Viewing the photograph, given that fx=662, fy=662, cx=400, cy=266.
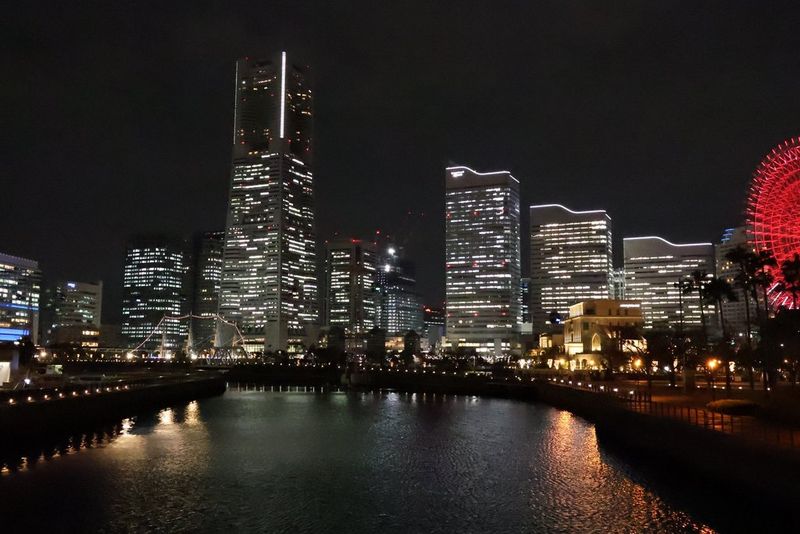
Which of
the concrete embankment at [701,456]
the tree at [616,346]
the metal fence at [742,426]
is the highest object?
the tree at [616,346]

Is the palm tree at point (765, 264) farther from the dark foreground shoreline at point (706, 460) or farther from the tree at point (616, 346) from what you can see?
the tree at point (616, 346)

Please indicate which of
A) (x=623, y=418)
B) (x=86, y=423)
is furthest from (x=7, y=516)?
(x=623, y=418)

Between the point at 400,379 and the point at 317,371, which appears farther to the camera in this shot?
the point at 317,371

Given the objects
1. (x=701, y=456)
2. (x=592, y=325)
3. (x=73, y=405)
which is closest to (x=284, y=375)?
(x=592, y=325)

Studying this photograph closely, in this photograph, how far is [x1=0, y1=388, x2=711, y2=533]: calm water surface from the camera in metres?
24.9

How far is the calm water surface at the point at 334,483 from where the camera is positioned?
24.9m

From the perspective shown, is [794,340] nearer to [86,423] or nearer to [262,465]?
[262,465]

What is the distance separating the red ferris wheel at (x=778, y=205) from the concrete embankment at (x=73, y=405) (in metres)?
59.5

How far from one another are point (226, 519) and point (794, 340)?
47830 millimetres

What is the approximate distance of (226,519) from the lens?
24906 mm

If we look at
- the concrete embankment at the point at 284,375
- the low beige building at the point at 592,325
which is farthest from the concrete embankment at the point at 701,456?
the concrete embankment at the point at 284,375

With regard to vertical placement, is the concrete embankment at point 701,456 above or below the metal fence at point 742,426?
below

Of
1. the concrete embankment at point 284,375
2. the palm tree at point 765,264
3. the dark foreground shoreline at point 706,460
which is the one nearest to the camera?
the dark foreground shoreline at point 706,460

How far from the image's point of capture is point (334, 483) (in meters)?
31.5
